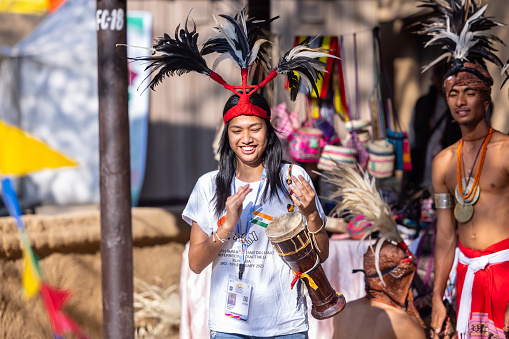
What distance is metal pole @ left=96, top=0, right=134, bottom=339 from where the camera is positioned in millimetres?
3377

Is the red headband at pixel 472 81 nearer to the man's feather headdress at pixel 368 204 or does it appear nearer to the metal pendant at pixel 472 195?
the metal pendant at pixel 472 195

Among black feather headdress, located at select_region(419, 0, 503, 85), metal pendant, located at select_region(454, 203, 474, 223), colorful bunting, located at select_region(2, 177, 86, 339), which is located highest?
black feather headdress, located at select_region(419, 0, 503, 85)

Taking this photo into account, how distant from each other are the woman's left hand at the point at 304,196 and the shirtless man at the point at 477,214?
4.01 ft

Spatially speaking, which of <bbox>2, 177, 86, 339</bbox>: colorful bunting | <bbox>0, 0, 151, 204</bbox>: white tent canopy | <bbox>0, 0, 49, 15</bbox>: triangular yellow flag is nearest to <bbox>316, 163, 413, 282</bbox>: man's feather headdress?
<bbox>2, 177, 86, 339</bbox>: colorful bunting

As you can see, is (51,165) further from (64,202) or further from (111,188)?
(111,188)

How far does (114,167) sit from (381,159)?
2.07 m

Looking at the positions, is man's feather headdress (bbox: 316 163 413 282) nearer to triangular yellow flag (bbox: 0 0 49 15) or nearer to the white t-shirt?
the white t-shirt

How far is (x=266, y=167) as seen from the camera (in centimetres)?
247

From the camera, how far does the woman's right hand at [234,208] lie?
2.21m

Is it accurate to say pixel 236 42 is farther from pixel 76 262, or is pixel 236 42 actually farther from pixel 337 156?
pixel 76 262

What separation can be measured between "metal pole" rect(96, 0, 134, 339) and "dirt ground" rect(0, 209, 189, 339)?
146 centimetres

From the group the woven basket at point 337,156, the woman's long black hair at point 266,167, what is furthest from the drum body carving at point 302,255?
the woven basket at point 337,156

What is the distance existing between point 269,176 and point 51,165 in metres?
4.23

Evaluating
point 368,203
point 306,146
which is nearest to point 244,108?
point 368,203
